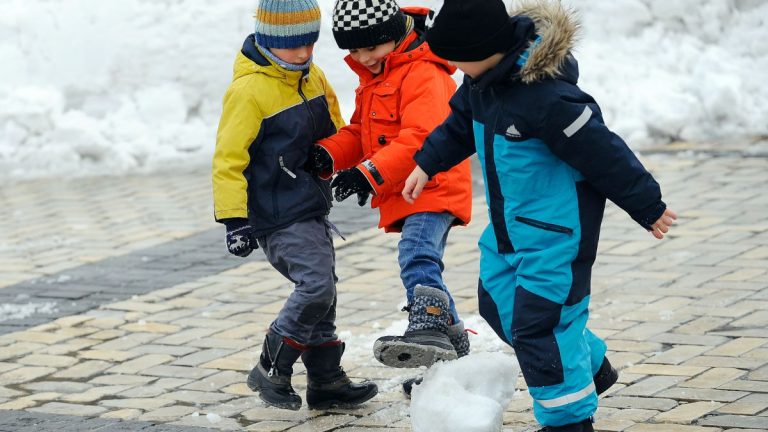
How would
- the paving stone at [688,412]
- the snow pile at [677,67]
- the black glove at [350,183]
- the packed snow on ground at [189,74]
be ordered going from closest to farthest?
the paving stone at [688,412] → the black glove at [350,183] → the snow pile at [677,67] → the packed snow on ground at [189,74]

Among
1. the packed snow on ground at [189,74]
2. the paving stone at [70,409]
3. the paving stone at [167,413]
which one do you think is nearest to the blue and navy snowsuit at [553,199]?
the paving stone at [167,413]

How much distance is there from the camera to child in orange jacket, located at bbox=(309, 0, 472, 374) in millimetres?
4277

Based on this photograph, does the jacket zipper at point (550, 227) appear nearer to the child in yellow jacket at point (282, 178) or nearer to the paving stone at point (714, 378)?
the child in yellow jacket at point (282, 178)

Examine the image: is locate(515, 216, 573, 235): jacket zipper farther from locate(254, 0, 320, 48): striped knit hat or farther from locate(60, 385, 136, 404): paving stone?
locate(60, 385, 136, 404): paving stone

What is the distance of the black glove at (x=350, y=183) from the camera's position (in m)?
4.25

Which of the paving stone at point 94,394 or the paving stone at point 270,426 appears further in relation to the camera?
the paving stone at point 94,394

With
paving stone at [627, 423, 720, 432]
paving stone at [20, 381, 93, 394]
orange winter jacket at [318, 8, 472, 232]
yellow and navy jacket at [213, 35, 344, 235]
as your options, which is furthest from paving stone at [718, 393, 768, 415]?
paving stone at [20, 381, 93, 394]

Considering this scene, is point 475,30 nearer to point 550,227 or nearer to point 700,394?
point 550,227

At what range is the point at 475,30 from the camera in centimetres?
360

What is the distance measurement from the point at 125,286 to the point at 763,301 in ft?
10.6

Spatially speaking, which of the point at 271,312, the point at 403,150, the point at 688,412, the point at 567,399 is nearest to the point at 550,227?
the point at 567,399

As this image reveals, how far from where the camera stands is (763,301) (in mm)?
5422

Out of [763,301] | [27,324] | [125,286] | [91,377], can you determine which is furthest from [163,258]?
[763,301]

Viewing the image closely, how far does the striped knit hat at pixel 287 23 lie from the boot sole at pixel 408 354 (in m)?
1.14
